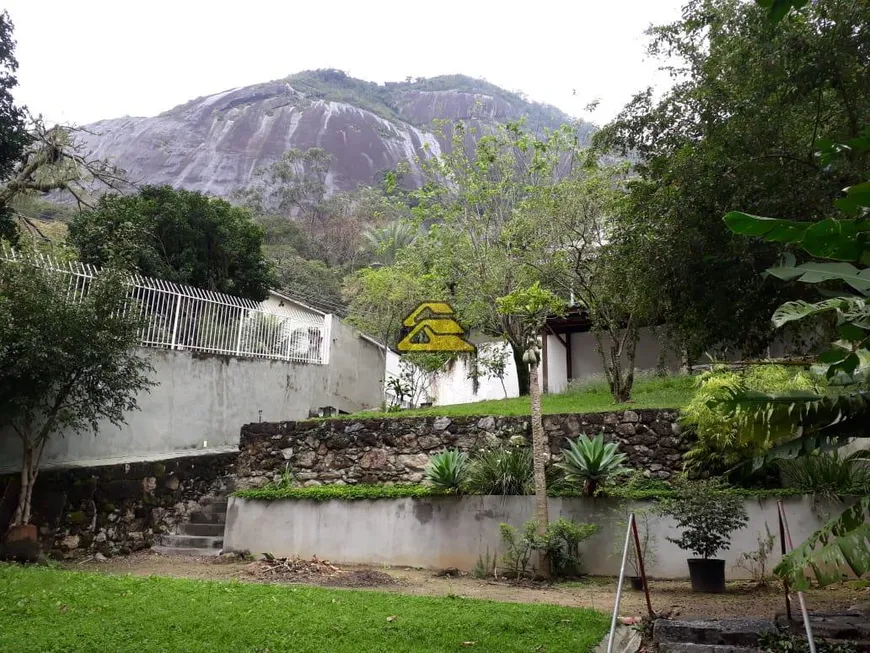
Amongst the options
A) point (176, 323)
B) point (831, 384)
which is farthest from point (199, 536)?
point (831, 384)

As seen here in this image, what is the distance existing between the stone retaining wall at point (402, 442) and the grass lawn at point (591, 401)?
0.71 meters

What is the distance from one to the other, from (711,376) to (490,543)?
382cm

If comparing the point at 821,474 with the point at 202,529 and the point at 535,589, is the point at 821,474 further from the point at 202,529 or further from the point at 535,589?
the point at 202,529

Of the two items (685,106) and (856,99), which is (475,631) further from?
(685,106)

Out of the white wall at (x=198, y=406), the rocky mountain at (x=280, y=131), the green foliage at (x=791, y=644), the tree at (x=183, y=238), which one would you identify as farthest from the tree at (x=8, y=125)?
the rocky mountain at (x=280, y=131)

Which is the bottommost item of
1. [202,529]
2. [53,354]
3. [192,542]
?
[192,542]

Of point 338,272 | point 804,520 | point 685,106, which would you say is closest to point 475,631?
point 804,520

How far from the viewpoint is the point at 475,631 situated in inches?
203

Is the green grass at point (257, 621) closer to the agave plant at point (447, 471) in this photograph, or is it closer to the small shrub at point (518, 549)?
the small shrub at point (518, 549)

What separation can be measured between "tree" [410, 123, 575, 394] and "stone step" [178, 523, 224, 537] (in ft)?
24.6

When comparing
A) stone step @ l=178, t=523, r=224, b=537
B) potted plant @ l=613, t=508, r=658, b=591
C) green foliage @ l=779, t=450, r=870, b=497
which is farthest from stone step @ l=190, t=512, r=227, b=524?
green foliage @ l=779, t=450, r=870, b=497

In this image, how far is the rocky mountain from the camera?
69.6m

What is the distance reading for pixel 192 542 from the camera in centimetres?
1047

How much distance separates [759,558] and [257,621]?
573cm
